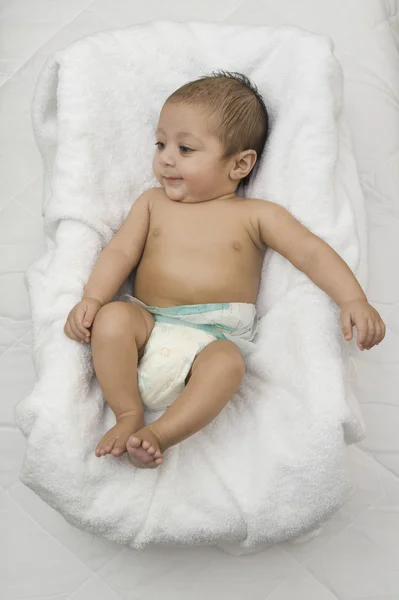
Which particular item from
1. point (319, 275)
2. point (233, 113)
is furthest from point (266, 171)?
point (319, 275)

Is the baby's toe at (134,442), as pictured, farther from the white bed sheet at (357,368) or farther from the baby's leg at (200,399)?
the white bed sheet at (357,368)

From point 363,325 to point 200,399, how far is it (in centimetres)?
29

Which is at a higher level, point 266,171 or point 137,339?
point 266,171

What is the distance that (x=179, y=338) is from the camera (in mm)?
1290

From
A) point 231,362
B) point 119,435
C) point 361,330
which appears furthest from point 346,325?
point 119,435

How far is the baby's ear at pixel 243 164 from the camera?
4.68ft

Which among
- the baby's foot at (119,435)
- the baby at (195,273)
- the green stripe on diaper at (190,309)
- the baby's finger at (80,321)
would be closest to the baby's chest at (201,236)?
the baby at (195,273)

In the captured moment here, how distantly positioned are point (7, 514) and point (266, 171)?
807 millimetres

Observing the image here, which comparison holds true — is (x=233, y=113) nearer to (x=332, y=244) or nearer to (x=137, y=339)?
(x=332, y=244)

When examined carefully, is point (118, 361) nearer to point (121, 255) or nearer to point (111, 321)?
point (111, 321)

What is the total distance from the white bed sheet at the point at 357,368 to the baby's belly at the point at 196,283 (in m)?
0.29

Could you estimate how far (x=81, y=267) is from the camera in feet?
4.41

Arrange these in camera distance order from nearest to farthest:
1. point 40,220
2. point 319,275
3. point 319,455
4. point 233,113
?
point 319,455, point 319,275, point 233,113, point 40,220

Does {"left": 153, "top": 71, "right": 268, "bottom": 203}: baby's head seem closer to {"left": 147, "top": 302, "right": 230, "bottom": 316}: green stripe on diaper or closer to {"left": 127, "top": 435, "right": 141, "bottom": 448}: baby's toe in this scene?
{"left": 147, "top": 302, "right": 230, "bottom": 316}: green stripe on diaper
